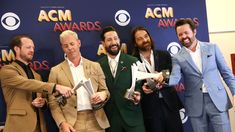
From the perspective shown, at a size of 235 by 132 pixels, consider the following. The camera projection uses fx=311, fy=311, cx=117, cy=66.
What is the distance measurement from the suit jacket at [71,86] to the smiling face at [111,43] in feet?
0.72

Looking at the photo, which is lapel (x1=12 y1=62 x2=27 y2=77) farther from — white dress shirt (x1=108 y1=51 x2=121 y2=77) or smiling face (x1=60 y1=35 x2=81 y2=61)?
white dress shirt (x1=108 y1=51 x2=121 y2=77)

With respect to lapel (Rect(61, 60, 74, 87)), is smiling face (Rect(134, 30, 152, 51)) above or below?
above

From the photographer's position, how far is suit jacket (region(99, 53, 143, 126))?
3176 mm

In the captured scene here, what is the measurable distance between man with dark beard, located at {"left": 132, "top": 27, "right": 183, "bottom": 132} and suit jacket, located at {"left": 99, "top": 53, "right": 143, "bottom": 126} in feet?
0.62

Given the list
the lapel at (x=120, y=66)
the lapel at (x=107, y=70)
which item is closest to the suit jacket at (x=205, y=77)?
the lapel at (x=120, y=66)

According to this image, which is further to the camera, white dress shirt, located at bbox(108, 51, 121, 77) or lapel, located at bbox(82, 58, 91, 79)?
white dress shirt, located at bbox(108, 51, 121, 77)

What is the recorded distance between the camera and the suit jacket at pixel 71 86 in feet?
9.87

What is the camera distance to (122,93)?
126 inches

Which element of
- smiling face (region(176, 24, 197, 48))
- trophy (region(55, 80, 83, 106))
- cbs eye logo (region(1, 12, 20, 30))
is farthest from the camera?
cbs eye logo (region(1, 12, 20, 30))

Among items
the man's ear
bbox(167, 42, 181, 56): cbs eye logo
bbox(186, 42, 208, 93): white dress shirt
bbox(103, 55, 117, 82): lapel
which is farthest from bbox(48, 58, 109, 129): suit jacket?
bbox(167, 42, 181, 56): cbs eye logo

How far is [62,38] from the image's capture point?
3.14 metres

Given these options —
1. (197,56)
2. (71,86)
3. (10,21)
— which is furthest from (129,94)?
(10,21)

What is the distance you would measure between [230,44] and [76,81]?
2550mm

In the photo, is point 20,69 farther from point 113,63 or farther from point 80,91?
point 113,63
